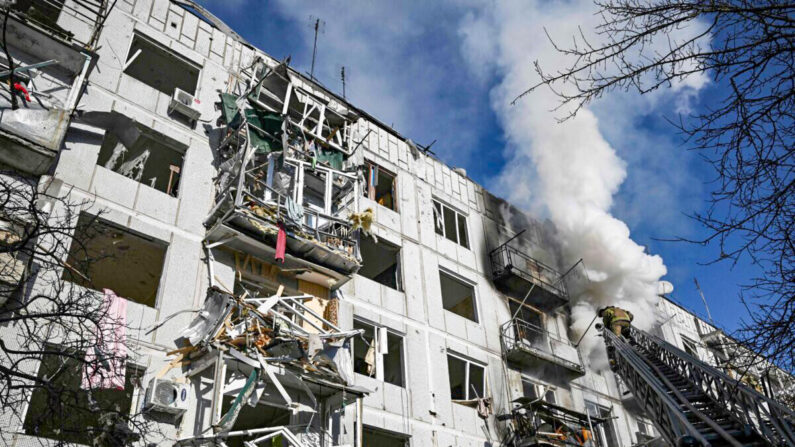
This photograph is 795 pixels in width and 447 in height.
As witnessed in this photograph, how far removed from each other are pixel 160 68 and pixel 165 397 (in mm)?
10473

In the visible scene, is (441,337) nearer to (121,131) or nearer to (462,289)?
(462,289)

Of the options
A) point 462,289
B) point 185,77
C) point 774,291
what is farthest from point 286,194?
point 774,291

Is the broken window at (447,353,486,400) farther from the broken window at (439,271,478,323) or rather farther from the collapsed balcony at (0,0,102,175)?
the collapsed balcony at (0,0,102,175)

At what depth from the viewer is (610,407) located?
22688 mm

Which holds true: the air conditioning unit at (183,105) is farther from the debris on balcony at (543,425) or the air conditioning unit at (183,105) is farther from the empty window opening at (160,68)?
the debris on balcony at (543,425)

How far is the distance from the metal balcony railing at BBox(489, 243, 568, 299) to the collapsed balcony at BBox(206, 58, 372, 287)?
6.84 metres

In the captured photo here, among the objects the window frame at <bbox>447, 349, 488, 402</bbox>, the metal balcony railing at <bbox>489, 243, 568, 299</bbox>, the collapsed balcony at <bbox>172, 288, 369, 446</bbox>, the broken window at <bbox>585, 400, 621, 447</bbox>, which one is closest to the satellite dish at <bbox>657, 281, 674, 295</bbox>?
the metal balcony railing at <bbox>489, 243, 568, 299</bbox>

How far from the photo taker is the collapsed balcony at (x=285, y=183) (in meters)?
14.4

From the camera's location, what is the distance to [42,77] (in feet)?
43.2

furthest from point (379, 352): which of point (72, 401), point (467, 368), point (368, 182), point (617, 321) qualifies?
point (617, 321)

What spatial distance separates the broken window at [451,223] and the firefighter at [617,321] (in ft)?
18.8

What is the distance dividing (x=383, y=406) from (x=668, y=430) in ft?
22.8

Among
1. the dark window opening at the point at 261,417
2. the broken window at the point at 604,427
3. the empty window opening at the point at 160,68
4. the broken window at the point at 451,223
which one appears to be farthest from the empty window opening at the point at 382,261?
the broken window at the point at 604,427

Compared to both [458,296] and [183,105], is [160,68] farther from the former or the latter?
[458,296]
